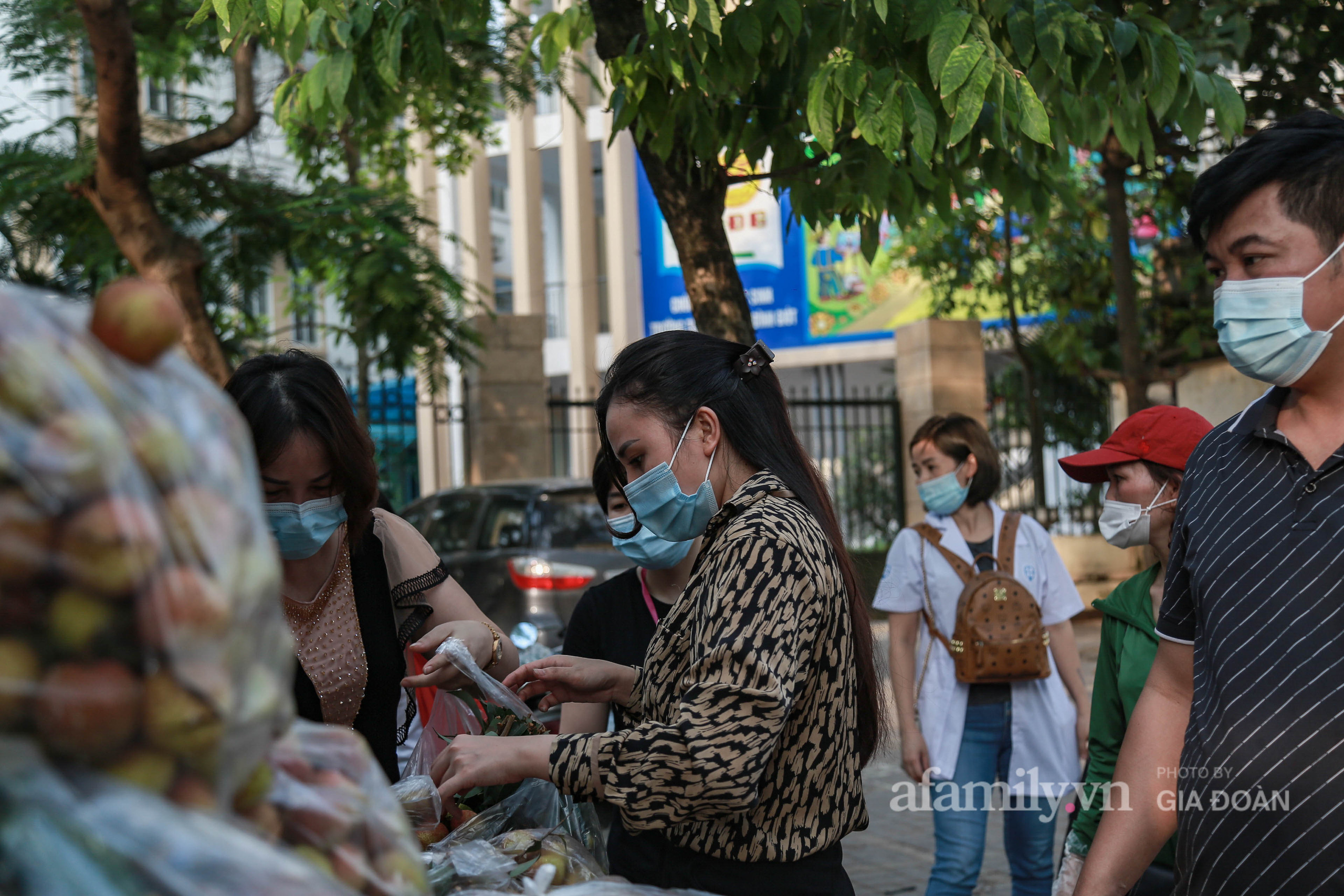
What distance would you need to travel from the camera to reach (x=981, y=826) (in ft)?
14.1

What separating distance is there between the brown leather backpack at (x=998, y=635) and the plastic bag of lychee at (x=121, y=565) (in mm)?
3597

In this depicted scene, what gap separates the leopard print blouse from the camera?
5.86 ft

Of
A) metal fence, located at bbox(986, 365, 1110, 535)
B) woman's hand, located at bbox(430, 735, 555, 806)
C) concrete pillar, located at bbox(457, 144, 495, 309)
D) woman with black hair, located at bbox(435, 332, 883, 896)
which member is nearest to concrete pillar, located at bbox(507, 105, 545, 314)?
concrete pillar, located at bbox(457, 144, 495, 309)

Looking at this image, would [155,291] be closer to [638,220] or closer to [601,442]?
[601,442]

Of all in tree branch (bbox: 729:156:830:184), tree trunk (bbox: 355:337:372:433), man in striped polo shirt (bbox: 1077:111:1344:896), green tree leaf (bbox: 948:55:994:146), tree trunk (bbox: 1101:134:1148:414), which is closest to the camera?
man in striped polo shirt (bbox: 1077:111:1344:896)

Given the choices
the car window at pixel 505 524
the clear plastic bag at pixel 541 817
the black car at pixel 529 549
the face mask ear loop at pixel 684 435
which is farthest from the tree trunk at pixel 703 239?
the car window at pixel 505 524

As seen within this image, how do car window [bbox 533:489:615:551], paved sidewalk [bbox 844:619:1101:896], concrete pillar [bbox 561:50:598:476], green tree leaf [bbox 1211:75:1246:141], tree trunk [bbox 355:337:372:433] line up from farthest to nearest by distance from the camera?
concrete pillar [bbox 561:50:598:476], tree trunk [bbox 355:337:372:433], car window [bbox 533:489:615:551], paved sidewalk [bbox 844:619:1101:896], green tree leaf [bbox 1211:75:1246:141]

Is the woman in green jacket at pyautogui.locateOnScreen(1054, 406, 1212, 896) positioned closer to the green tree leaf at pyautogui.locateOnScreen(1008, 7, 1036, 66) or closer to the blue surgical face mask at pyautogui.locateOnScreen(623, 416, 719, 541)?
the green tree leaf at pyautogui.locateOnScreen(1008, 7, 1036, 66)

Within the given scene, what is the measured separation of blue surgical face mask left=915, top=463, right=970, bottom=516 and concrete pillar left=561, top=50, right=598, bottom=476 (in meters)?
19.3

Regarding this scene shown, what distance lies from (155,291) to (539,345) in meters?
11.1

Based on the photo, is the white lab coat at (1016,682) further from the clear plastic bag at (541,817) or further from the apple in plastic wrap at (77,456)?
the apple in plastic wrap at (77,456)

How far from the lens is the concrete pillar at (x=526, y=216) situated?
24422 mm

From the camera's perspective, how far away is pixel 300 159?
10.6 meters

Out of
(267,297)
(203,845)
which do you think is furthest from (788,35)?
(267,297)
